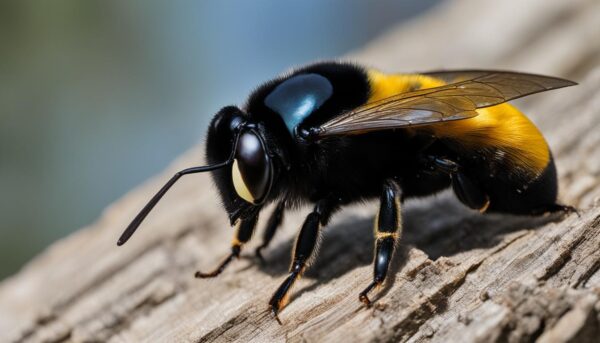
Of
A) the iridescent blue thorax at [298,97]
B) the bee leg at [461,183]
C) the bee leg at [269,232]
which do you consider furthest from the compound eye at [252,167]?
the bee leg at [461,183]

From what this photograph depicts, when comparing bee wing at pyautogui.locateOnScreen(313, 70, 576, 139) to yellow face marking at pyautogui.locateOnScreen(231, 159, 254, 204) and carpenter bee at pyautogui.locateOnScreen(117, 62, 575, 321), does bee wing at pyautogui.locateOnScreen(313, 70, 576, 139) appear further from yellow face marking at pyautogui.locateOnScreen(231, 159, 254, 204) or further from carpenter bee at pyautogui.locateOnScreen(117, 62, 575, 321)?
yellow face marking at pyautogui.locateOnScreen(231, 159, 254, 204)

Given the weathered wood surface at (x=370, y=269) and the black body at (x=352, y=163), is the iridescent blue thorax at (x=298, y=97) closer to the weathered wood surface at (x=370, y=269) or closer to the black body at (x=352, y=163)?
the black body at (x=352, y=163)

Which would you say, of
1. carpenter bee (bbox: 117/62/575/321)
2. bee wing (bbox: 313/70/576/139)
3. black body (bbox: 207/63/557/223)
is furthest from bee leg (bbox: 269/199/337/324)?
bee wing (bbox: 313/70/576/139)

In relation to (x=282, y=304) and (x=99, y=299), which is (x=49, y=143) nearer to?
(x=99, y=299)

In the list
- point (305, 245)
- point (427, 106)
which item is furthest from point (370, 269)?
point (427, 106)

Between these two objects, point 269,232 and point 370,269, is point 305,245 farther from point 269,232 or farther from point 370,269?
point 269,232

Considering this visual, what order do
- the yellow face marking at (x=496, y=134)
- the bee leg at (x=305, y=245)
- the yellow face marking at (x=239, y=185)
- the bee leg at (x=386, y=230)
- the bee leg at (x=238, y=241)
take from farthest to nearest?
1. the bee leg at (x=238, y=241)
2. the yellow face marking at (x=496, y=134)
3. the yellow face marking at (x=239, y=185)
4. the bee leg at (x=305, y=245)
5. the bee leg at (x=386, y=230)
